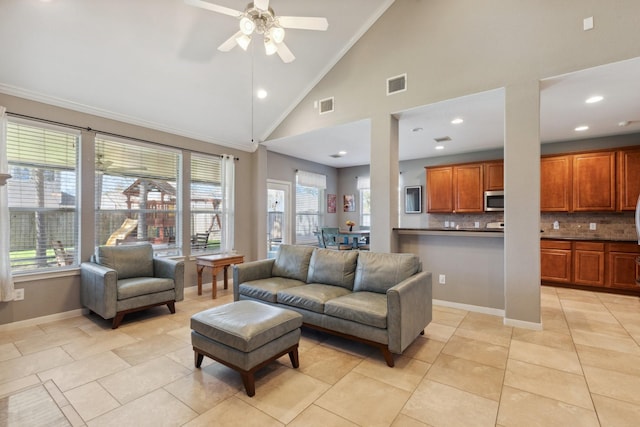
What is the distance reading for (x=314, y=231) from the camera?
7574 millimetres

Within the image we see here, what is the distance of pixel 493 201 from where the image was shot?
5887 mm

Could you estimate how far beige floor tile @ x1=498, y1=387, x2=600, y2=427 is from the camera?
5.98 feet

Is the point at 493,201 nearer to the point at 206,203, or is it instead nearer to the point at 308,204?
the point at 308,204

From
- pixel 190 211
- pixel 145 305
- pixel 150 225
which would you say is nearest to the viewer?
pixel 145 305

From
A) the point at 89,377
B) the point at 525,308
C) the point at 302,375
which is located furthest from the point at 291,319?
the point at 525,308

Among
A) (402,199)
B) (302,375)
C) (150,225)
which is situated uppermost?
(402,199)

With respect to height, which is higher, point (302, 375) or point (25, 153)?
point (25, 153)

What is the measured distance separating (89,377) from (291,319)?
165 centimetres

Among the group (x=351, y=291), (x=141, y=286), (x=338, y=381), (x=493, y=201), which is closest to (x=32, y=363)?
(x=141, y=286)

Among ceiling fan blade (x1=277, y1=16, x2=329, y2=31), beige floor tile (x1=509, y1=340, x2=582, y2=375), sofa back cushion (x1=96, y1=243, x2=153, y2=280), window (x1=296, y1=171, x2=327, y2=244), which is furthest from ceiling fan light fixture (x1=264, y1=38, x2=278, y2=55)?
window (x1=296, y1=171, x2=327, y2=244)

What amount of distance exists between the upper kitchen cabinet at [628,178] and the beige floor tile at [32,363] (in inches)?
303

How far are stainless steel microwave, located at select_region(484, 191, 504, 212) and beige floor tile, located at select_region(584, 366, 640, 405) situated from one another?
3858mm

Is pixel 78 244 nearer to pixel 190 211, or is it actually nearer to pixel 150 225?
pixel 150 225

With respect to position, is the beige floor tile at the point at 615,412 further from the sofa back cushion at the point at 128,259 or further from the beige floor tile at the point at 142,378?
the sofa back cushion at the point at 128,259
